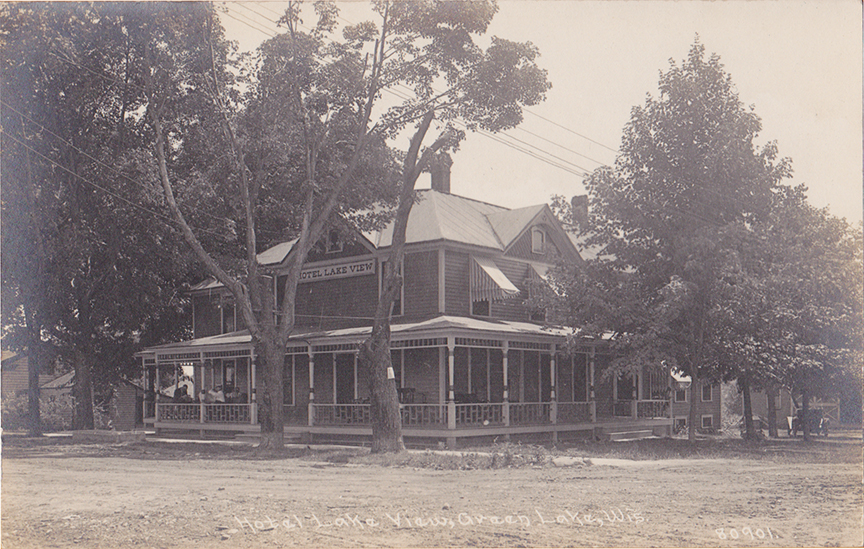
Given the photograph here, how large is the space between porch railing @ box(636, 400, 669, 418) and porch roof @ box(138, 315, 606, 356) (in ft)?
17.8

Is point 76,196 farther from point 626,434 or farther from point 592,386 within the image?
point 626,434

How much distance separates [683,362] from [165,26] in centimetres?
1786

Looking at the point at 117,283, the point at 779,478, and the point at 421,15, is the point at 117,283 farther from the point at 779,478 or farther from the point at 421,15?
the point at 779,478

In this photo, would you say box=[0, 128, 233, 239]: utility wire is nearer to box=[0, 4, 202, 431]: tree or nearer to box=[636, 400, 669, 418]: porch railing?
box=[0, 4, 202, 431]: tree

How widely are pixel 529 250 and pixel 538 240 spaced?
2.28 ft

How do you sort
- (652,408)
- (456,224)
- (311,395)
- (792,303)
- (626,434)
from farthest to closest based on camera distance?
1. (652,408)
2. (626,434)
3. (456,224)
4. (311,395)
5. (792,303)

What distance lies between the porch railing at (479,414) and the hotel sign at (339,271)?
5.60 meters

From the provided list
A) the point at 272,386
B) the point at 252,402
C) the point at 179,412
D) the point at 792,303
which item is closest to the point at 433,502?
the point at 272,386

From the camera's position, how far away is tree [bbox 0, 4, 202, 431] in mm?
27719

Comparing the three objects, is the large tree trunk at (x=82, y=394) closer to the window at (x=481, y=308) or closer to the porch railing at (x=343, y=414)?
the porch railing at (x=343, y=414)

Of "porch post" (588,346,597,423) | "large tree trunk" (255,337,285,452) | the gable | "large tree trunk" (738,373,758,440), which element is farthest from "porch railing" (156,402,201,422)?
"large tree trunk" (738,373,758,440)

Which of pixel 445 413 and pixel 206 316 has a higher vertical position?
pixel 206 316

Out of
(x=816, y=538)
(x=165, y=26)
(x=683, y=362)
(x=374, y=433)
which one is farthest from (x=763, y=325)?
(x=165, y=26)

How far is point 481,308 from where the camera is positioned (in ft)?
91.4
